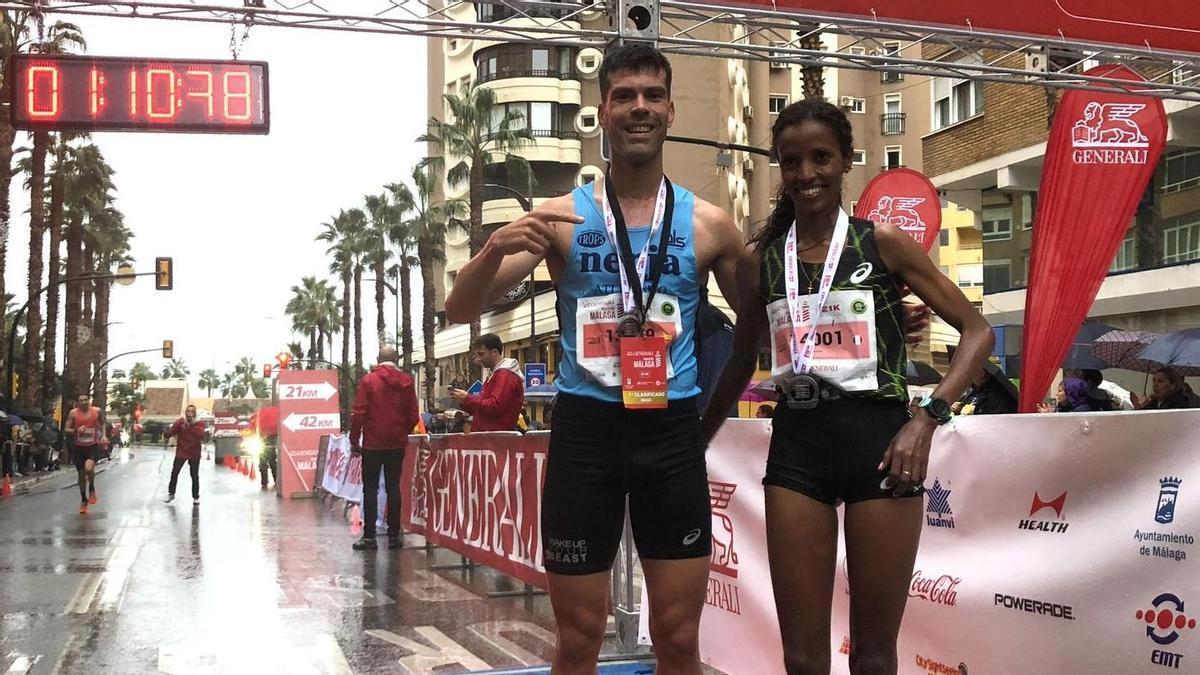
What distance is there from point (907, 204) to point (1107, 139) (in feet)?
12.4

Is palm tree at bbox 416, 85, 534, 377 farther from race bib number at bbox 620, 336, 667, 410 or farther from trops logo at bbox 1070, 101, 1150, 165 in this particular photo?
race bib number at bbox 620, 336, 667, 410

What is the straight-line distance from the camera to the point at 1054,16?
9375mm

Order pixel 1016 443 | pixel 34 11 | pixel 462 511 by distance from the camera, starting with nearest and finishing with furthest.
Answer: pixel 1016 443, pixel 34 11, pixel 462 511

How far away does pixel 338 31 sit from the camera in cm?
941

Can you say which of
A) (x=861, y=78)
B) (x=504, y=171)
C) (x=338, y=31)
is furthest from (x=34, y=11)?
(x=861, y=78)

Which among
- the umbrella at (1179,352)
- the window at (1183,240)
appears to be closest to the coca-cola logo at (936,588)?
the umbrella at (1179,352)

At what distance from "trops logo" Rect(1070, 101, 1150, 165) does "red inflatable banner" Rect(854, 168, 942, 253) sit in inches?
137

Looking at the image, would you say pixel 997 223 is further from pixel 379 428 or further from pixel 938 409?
pixel 938 409

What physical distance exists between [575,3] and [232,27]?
2.65 meters

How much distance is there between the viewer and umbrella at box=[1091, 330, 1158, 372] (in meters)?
15.3

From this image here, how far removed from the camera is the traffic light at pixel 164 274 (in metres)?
42.2

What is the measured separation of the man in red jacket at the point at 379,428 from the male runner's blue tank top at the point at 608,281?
937cm

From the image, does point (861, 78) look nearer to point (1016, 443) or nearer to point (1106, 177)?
point (1106, 177)

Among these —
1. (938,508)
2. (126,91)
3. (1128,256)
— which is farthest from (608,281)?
(1128,256)
